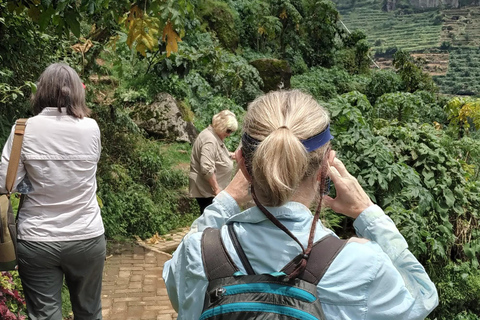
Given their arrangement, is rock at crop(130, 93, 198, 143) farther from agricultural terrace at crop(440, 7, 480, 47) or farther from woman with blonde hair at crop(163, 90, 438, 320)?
agricultural terrace at crop(440, 7, 480, 47)

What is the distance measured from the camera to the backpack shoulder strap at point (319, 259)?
3.80 ft

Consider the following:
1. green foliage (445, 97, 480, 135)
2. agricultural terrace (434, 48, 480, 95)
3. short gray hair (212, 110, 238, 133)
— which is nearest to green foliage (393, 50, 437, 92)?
agricultural terrace (434, 48, 480, 95)

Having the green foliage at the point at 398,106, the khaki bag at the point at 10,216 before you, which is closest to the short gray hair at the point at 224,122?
the khaki bag at the point at 10,216

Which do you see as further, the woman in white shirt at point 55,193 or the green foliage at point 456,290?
the green foliage at point 456,290

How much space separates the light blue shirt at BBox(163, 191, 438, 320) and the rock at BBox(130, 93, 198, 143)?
8.05 meters

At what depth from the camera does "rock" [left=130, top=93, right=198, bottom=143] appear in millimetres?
9297

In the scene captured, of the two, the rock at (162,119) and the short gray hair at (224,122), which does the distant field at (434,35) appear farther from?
the short gray hair at (224,122)

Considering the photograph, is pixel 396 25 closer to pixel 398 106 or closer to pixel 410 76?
pixel 410 76

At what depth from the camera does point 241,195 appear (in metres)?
1.52

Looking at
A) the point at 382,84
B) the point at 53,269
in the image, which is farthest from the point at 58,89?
the point at 382,84

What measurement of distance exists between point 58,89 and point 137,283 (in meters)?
2.92

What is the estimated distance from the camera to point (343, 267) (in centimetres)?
117

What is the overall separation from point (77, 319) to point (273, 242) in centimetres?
229

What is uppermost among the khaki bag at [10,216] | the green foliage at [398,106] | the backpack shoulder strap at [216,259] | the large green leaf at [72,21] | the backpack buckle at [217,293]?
the large green leaf at [72,21]
